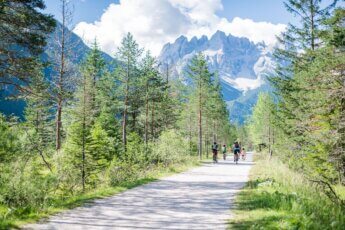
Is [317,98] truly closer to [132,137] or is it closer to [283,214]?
[283,214]

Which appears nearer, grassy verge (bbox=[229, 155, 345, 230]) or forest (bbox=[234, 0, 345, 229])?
grassy verge (bbox=[229, 155, 345, 230])

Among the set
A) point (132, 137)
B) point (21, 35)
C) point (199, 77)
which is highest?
point (199, 77)

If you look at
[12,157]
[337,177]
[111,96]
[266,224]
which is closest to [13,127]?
[12,157]

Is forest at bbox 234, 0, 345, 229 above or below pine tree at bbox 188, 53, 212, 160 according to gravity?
below

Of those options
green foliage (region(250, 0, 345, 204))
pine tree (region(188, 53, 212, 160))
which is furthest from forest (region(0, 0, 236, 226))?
green foliage (region(250, 0, 345, 204))

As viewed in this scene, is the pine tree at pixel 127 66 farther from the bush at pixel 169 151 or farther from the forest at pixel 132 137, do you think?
the bush at pixel 169 151

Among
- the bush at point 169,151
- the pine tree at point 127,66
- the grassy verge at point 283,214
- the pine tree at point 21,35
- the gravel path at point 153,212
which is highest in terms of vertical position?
the pine tree at point 127,66

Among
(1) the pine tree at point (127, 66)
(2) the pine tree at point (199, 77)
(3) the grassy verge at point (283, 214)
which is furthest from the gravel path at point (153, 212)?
(2) the pine tree at point (199, 77)

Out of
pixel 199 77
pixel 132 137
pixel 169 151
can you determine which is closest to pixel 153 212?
pixel 169 151

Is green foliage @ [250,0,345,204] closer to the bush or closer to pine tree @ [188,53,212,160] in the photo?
the bush

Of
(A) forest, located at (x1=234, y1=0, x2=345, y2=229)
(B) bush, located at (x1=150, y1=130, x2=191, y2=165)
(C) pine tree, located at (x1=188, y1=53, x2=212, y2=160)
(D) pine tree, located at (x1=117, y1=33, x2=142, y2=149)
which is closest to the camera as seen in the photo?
(A) forest, located at (x1=234, y1=0, x2=345, y2=229)

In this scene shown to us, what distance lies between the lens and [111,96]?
4231 cm

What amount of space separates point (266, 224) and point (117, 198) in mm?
5677

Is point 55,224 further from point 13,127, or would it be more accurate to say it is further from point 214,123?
point 214,123
